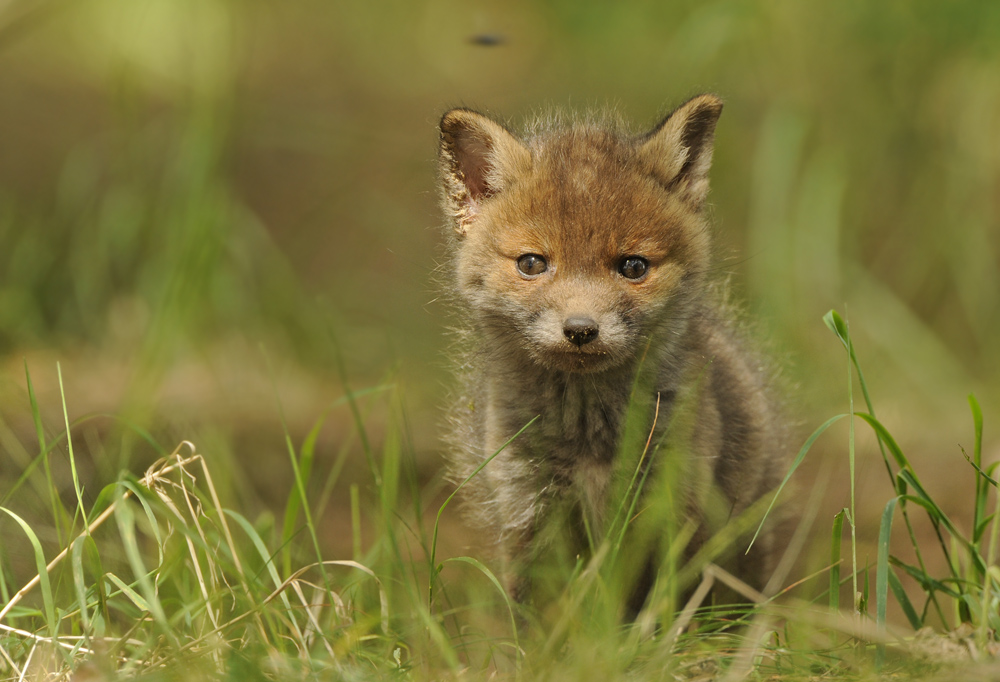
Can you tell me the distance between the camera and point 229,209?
19.1 feet

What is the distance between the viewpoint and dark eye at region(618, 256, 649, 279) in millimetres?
2980

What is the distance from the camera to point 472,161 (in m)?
3.34

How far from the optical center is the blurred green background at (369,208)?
5.19m

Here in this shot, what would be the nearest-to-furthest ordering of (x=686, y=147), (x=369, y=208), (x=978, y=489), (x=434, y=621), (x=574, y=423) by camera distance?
(x=434, y=621) → (x=978, y=489) → (x=574, y=423) → (x=686, y=147) → (x=369, y=208)

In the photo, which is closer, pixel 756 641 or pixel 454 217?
pixel 756 641

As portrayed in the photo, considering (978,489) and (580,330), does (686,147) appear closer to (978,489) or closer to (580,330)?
(580,330)

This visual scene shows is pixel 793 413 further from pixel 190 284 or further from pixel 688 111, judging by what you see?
pixel 190 284

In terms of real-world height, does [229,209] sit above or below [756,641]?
above

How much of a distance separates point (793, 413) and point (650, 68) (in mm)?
3233

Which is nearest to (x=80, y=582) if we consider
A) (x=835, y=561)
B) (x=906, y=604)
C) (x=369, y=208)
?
(x=835, y=561)

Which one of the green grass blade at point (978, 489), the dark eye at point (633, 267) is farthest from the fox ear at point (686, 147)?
the green grass blade at point (978, 489)

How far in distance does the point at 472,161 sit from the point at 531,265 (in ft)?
1.82

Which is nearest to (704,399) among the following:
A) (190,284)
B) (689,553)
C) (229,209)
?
(689,553)

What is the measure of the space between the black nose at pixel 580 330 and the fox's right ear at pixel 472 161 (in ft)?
2.37
